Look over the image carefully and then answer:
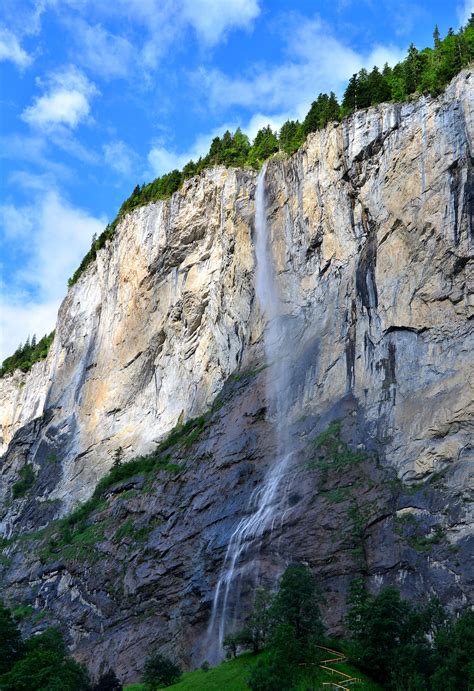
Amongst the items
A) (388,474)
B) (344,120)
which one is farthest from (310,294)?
(388,474)

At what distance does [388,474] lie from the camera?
34750 mm

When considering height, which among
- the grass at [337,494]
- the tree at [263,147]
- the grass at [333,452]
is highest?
the tree at [263,147]

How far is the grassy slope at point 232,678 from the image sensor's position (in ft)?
88.4

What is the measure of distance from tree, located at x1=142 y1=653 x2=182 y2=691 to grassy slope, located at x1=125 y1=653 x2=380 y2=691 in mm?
435

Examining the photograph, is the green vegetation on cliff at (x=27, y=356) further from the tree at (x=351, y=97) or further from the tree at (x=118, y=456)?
the tree at (x=351, y=97)

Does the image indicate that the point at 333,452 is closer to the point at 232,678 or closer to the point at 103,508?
the point at 232,678

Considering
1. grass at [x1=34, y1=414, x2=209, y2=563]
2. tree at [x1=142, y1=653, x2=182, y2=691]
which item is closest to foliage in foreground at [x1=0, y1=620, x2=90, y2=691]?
tree at [x1=142, y1=653, x2=182, y2=691]

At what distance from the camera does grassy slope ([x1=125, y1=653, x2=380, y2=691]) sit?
88.4 feet

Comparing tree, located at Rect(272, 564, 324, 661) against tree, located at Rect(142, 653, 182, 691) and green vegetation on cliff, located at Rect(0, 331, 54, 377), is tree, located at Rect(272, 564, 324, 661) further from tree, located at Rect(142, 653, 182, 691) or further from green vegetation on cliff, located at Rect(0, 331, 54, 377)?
green vegetation on cliff, located at Rect(0, 331, 54, 377)

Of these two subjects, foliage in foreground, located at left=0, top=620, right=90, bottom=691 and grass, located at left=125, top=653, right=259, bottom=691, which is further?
foliage in foreground, located at left=0, top=620, right=90, bottom=691

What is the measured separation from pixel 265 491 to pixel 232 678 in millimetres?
11557

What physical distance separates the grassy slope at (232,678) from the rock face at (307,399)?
393 cm

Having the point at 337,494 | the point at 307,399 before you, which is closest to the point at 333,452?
the point at 337,494

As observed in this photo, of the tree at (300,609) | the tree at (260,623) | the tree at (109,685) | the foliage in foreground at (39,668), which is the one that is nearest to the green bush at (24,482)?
the foliage in foreground at (39,668)
